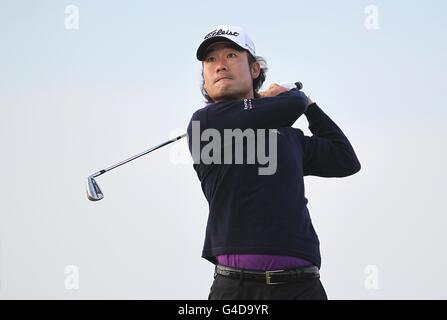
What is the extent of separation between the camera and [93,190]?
14.7 feet

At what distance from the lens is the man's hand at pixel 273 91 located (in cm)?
384

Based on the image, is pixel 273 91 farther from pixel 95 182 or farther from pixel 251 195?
pixel 95 182

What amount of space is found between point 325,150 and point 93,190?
1.63 meters

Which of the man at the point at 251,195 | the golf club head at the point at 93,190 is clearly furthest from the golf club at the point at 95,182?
the man at the point at 251,195

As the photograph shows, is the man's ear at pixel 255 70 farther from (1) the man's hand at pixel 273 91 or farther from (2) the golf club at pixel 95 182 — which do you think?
(2) the golf club at pixel 95 182

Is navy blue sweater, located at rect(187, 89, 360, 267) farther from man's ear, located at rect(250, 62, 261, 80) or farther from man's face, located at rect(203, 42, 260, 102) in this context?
man's ear, located at rect(250, 62, 261, 80)

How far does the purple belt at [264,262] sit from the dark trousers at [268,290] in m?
0.08

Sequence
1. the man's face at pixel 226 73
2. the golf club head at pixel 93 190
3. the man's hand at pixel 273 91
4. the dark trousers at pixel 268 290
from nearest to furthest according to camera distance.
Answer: the dark trousers at pixel 268 290 → the man's face at pixel 226 73 → the man's hand at pixel 273 91 → the golf club head at pixel 93 190

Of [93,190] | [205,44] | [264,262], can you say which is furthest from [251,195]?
[93,190]

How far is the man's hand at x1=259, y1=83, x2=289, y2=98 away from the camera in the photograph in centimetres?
384
